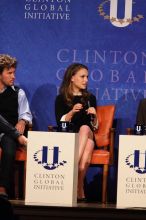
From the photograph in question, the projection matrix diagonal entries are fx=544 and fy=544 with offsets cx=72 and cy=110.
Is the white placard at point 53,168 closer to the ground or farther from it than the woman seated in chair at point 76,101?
closer to the ground

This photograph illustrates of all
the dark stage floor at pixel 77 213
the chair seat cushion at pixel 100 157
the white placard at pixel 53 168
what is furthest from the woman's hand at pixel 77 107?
the dark stage floor at pixel 77 213

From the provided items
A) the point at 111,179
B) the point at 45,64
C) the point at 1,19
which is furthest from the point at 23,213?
the point at 1,19

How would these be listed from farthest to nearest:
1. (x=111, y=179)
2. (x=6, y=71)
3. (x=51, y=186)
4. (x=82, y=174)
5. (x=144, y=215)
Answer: (x=111, y=179) → (x=6, y=71) → (x=82, y=174) → (x=51, y=186) → (x=144, y=215)

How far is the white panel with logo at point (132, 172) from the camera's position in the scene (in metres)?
4.35

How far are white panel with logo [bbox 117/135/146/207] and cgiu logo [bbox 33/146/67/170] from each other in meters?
0.49

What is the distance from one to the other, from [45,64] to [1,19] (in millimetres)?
725

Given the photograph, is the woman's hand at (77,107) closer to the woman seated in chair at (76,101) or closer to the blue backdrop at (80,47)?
the woman seated in chair at (76,101)

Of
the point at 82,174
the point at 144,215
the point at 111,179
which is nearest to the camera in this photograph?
the point at 144,215

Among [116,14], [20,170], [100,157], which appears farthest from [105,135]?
[116,14]

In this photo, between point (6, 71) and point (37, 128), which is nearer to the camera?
point (6, 71)

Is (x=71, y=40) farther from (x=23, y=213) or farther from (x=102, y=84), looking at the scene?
(x=23, y=213)

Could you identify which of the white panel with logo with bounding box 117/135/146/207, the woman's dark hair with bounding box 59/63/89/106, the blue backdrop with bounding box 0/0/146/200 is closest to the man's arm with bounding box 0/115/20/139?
the woman's dark hair with bounding box 59/63/89/106

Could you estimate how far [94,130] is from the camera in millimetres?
5543

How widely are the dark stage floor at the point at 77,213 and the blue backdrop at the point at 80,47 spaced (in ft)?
6.42
